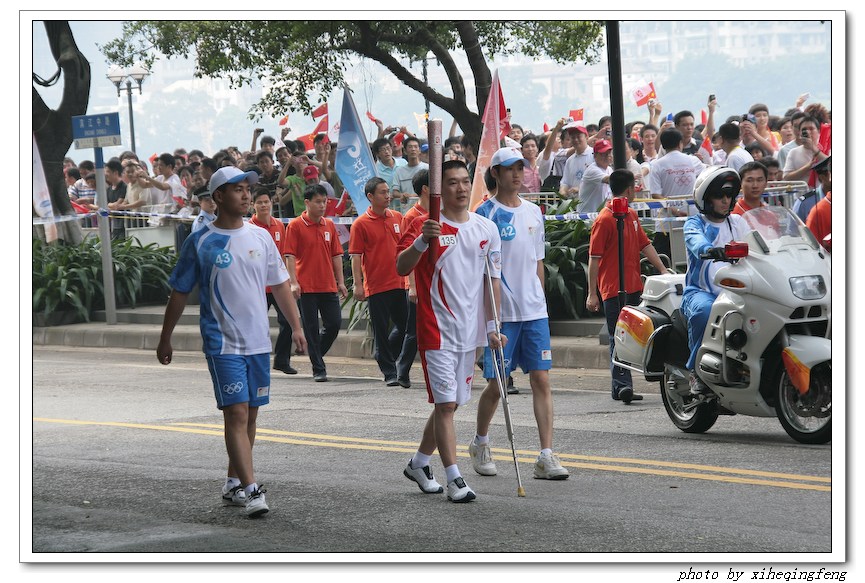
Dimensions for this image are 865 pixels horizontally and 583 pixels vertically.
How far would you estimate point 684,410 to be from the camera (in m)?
10.2

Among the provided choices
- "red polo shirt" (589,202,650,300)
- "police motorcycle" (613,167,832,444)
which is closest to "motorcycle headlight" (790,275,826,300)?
"police motorcycle" (613,167,832,444)

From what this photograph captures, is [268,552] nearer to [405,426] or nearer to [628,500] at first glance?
[628,500]

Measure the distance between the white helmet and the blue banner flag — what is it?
849 cm

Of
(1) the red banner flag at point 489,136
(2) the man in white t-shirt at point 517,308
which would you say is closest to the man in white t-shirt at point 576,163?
(1) the red banner flag at point 489,136

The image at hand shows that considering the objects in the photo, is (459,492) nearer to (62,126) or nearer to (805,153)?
(805,153)

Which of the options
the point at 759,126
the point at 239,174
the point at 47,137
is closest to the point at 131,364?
the point at 47,137

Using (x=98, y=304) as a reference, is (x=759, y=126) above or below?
above

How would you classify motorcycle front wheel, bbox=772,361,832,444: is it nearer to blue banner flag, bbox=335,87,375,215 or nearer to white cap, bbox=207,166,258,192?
white cap, bbox=207,166,258,192

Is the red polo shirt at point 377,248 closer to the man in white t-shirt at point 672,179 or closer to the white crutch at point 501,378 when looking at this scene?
the man in white t-shirt at point 672,179

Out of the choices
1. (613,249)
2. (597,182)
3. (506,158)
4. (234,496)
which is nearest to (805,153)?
(597,182)

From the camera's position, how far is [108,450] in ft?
33.3

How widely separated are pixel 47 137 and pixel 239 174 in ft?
48.2

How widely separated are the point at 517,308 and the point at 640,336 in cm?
187

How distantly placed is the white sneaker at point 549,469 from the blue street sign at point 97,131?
1237cm
